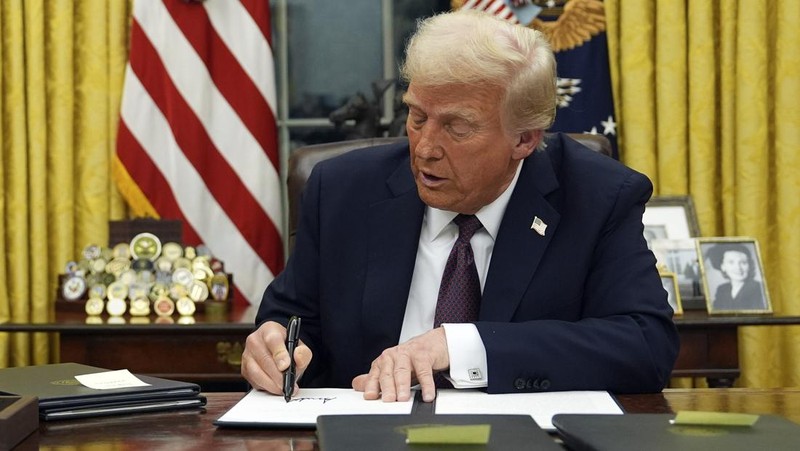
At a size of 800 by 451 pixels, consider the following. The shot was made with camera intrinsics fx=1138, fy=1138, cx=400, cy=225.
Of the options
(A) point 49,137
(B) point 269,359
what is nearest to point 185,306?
(A) point 49,137

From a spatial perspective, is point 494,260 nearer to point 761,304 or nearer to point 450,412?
point 450,412

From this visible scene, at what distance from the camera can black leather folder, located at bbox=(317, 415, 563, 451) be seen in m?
1.32

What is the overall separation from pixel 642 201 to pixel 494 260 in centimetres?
38

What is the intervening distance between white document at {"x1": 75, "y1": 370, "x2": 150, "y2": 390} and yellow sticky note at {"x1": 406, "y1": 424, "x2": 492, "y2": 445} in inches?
26.4

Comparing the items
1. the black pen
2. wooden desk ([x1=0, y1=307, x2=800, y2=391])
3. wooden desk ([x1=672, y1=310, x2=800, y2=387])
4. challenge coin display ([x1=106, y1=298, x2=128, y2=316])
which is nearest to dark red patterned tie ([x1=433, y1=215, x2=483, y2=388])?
the black pen

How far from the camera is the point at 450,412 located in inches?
66.9

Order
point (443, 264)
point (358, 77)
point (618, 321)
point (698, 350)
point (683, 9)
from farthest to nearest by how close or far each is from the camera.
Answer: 1. point (358, 77)
2. point (683, 9)
3. point (698, 350)
4. point (443, 264)
5. point (618, 321)

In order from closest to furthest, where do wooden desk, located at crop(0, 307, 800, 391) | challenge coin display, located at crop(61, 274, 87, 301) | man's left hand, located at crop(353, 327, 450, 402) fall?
man's left hand, located at crop(353, 327, 450, 402) → wooden desk, located at crop(0, 307, 800, 391) → challenge coin display, located at crop(61, 274, 87, 301)

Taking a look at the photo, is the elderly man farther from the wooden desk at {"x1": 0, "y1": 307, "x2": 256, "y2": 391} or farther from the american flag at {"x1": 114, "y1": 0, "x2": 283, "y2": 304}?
the american flag at {"x1": 114, "y1": 0, "x2": 283, "y2": 304}

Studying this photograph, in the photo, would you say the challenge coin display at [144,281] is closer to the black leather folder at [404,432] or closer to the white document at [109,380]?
the white document at [109,380]

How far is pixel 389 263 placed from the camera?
7.82ft

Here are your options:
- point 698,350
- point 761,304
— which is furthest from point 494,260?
point 761,304

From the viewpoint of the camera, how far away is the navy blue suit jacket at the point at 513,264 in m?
2.27

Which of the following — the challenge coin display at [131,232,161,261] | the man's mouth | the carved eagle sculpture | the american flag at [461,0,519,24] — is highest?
the american flag at [461,0,519,24]
